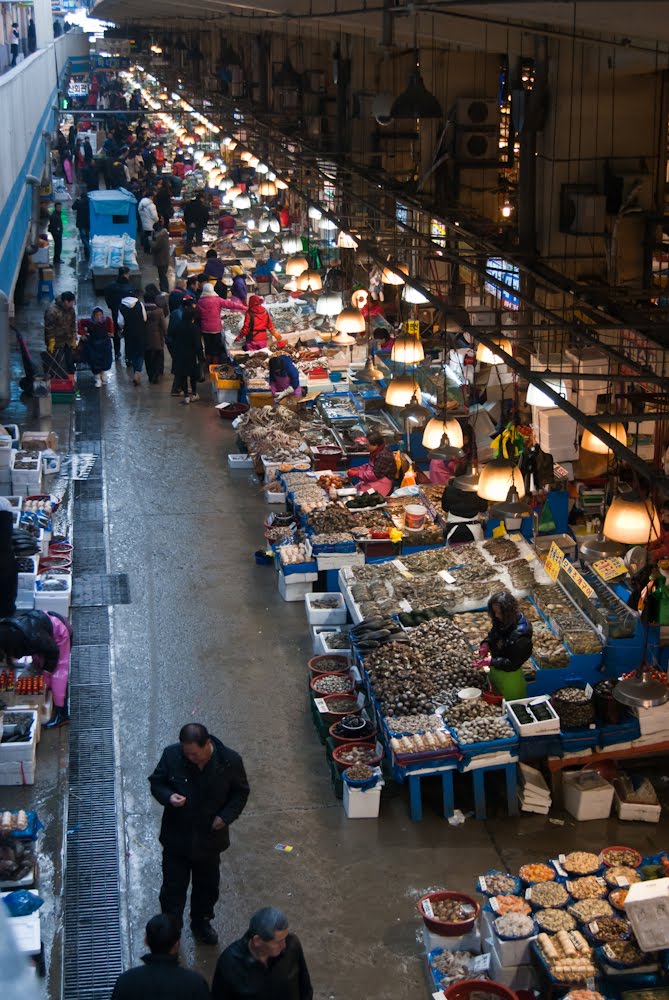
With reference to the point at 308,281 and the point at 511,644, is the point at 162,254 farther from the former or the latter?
the point at 511,644

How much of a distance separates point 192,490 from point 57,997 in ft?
27.3

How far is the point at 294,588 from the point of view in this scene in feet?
38.4

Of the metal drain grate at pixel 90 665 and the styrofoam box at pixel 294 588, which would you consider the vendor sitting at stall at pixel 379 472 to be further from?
the metal drain grate at pixel 90 665

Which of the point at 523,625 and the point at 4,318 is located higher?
the point at 4,318

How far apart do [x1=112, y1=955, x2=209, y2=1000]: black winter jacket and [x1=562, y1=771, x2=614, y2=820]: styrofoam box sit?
3.91 m

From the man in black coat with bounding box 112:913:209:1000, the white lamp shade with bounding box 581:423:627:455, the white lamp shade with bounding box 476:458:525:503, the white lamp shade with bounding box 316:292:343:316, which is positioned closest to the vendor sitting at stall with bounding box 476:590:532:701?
the white lamp shade with bounding box 476:458:525:503

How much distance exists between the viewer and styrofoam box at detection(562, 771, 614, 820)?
331 inches

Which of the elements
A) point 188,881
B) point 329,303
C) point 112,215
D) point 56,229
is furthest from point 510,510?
point 56,229

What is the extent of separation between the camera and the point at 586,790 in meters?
8.40


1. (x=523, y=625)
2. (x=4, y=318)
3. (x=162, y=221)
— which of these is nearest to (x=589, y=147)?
(x=523, y=625)

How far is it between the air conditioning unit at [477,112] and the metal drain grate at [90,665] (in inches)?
280

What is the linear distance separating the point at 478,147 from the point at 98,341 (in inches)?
246

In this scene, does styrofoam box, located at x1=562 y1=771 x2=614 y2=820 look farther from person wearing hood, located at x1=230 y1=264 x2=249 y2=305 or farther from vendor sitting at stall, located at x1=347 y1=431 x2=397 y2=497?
person wearing hood, located at x1=230 y1=264 x2=249 y2=305

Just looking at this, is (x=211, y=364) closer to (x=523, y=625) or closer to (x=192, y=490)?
(x=192, y=490)
